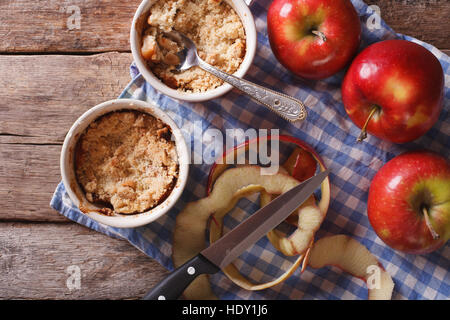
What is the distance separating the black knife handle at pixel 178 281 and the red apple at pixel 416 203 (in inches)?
18.6

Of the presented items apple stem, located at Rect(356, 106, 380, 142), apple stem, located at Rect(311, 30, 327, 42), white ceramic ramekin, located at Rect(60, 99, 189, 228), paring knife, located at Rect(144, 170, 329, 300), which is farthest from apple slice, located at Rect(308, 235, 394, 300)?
apple stem, located at Rect(311, 30, 327, 42)

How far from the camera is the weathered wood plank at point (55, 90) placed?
3.96 ft

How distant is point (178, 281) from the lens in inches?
41.5

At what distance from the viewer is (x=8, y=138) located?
1216 millimetres

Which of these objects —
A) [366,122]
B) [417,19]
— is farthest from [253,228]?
[417,19]

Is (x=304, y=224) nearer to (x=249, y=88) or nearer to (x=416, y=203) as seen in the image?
(x=416, y=203)

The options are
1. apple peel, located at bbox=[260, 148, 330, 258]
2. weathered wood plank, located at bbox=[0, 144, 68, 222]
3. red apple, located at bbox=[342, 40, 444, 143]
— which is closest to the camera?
red apple, located at bbox=[342, 40, 444, 143]

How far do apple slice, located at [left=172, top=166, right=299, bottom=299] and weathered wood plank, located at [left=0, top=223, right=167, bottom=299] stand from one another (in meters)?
0.12

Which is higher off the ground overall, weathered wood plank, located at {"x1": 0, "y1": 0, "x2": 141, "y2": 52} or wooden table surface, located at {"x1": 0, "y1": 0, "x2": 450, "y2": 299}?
weathered wood plank, located at {"x1": 0, "y1": 0, "x2": 141, "y2": 52}

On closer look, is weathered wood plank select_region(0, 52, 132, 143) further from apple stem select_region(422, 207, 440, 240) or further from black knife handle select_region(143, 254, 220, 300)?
apple stem select_region(422, 207, 440, 240)

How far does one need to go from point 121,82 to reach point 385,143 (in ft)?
2.47

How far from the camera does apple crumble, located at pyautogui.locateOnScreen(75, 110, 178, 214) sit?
105cm

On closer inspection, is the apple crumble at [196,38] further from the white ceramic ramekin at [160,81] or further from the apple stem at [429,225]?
the apple stem at [429,225]
